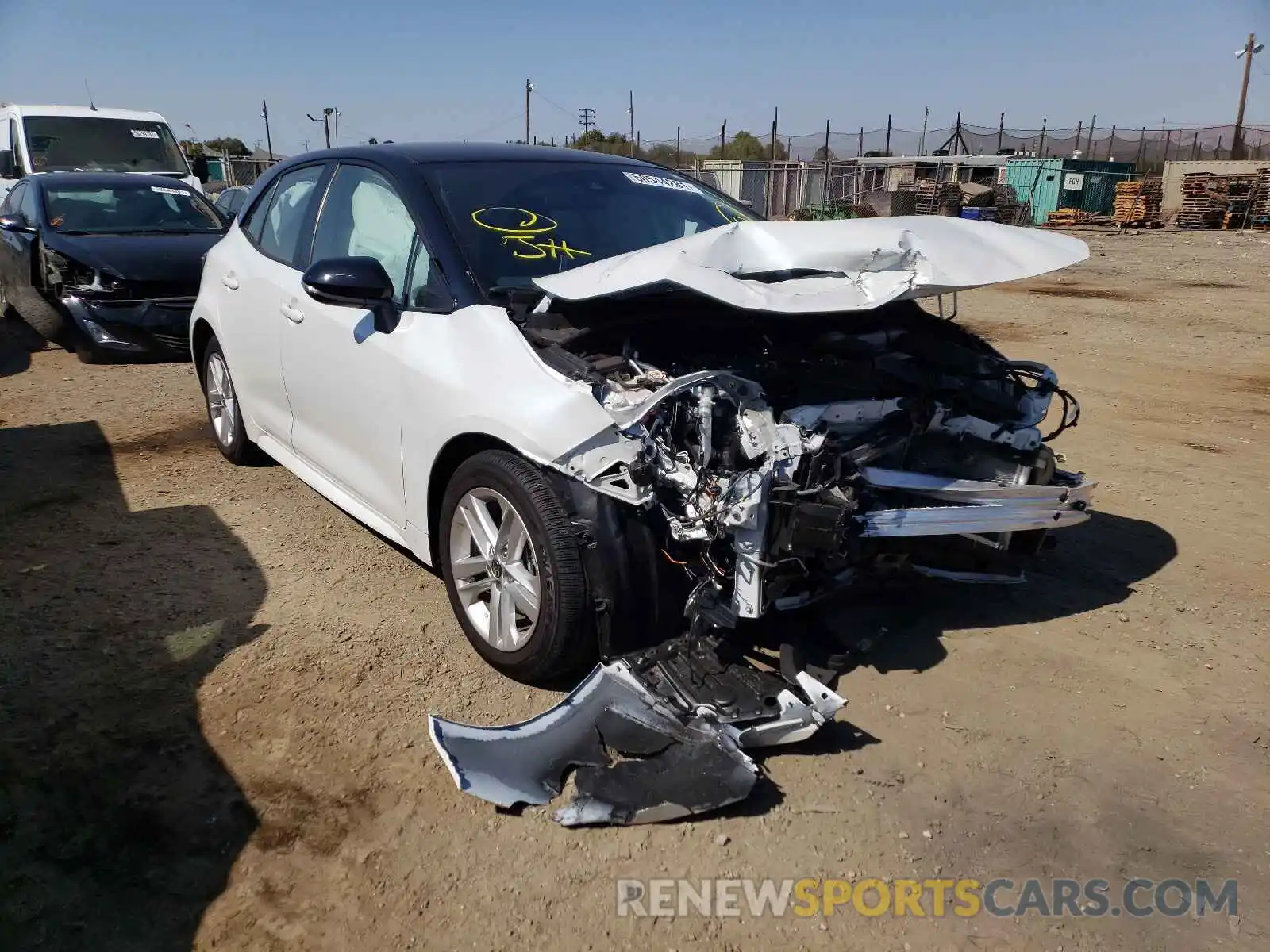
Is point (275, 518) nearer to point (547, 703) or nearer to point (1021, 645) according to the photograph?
point (547, 703)

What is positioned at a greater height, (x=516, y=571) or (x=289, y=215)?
(x=289, y=215)

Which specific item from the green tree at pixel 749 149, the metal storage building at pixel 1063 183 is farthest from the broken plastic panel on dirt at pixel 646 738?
the green tree at pixel 749 149

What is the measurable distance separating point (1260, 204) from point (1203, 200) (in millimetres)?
1499

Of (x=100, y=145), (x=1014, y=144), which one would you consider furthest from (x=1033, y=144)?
(x=100, y=145)

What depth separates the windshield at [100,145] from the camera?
11.9 m

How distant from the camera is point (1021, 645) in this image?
3.67 metres

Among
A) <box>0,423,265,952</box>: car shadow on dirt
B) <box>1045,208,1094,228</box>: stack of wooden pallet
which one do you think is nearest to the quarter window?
<box>0,423,265,952</box>: car shadow on dirt

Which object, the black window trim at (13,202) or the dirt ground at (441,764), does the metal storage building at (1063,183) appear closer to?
the black window trim at (13,202)

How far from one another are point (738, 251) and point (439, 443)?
1.23 m

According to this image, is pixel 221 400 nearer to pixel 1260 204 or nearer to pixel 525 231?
pixel 525 231

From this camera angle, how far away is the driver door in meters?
3.63

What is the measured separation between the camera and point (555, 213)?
12.9 ft

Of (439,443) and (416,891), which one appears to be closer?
(416,891)

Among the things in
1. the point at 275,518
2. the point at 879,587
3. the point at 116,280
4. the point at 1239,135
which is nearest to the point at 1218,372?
the point at 879,587
